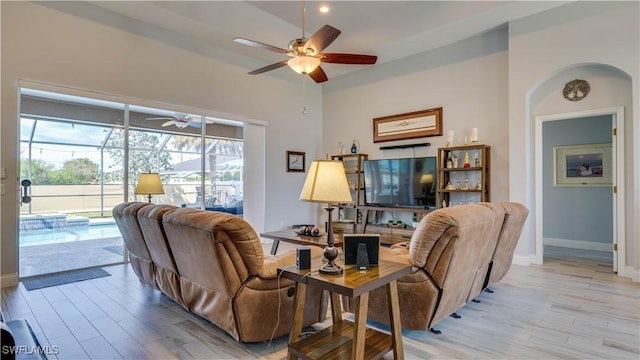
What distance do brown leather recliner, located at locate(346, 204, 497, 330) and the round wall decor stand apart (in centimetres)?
316

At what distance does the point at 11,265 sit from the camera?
3.69 meters

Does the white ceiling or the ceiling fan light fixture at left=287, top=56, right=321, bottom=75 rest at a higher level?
the white ceiling

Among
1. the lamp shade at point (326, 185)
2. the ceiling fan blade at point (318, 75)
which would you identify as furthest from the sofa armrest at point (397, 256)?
the ceiling fan blade at point (318, 75)

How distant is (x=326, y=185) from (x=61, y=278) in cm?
386

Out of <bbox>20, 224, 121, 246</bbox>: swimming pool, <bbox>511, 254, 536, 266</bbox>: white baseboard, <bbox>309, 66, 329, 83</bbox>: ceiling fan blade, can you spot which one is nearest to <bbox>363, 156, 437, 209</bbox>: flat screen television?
<bbox>511, 254, 536, 266</bbox>: white baseboard

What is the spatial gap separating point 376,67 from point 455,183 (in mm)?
2792

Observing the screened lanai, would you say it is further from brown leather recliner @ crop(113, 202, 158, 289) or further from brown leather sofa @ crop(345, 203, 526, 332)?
brown leather sofa @ crop(345, 203, 526, 332)

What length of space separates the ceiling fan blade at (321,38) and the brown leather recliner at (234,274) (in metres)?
2.03

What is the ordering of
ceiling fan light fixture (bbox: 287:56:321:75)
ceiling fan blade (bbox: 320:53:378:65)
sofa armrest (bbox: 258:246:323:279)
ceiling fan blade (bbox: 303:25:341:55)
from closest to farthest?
sofa armrest (bbox: 258:246:323:279) < ceiling fan blade (bbox: 303:25:341:55) < ceiling fan light fixture (bbox: 287:56:321:75) < ceiling fan blade (bbox: 320:53:378:65)

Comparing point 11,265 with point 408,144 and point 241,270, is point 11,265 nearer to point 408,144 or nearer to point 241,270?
point 241,270

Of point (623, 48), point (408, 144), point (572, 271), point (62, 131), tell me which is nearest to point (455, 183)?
point (408, 144)

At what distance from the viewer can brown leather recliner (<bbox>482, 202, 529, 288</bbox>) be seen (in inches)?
116

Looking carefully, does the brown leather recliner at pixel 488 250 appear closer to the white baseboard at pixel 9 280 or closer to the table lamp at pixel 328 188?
the table lamp at pixel 328 188

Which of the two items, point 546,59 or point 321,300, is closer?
point 321,300
